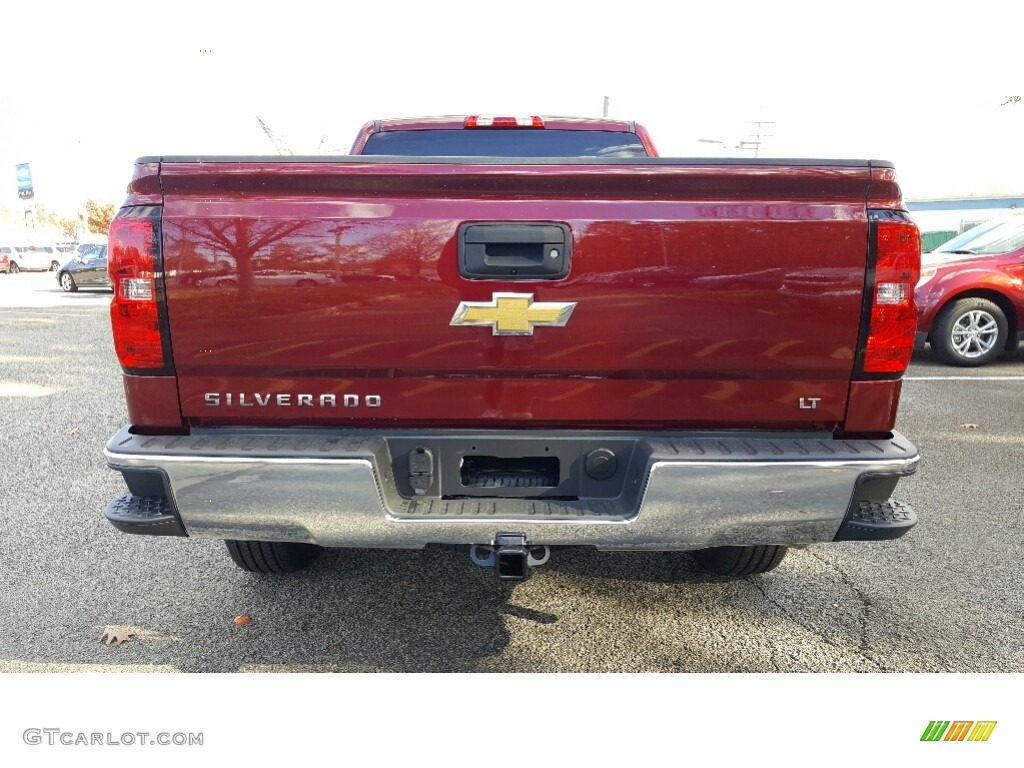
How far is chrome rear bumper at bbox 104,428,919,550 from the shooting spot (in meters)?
2.02

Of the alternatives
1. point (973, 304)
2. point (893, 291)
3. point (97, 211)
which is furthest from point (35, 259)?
point (97, 211)

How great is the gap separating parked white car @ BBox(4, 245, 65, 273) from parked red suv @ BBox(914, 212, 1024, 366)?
139ft

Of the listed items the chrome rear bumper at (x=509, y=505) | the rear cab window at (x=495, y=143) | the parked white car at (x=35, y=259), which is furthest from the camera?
the parked white car at (x=35, y=259)

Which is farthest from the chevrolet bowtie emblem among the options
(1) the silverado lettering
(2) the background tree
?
(2) the background tree

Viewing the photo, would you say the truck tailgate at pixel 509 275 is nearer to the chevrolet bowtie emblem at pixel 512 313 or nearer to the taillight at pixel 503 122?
the chevrolet bowtie emblem at pixel 512 313

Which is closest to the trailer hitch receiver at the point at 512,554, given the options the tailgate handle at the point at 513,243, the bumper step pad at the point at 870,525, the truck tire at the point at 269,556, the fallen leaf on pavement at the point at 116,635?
the tailgate handle at the point at 513,243

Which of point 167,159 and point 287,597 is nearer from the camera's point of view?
point 167,159

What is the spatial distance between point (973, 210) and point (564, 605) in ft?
191

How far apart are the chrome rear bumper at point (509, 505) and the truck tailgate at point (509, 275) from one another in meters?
0.27

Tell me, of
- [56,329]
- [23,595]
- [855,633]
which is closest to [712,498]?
[855,633]

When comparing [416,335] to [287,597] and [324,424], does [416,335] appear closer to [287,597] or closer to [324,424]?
[324,424]

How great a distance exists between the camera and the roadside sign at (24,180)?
65625 millimetres

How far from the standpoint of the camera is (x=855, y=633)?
8.86ft

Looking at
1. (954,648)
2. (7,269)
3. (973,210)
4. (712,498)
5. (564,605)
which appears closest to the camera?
(712,498)
